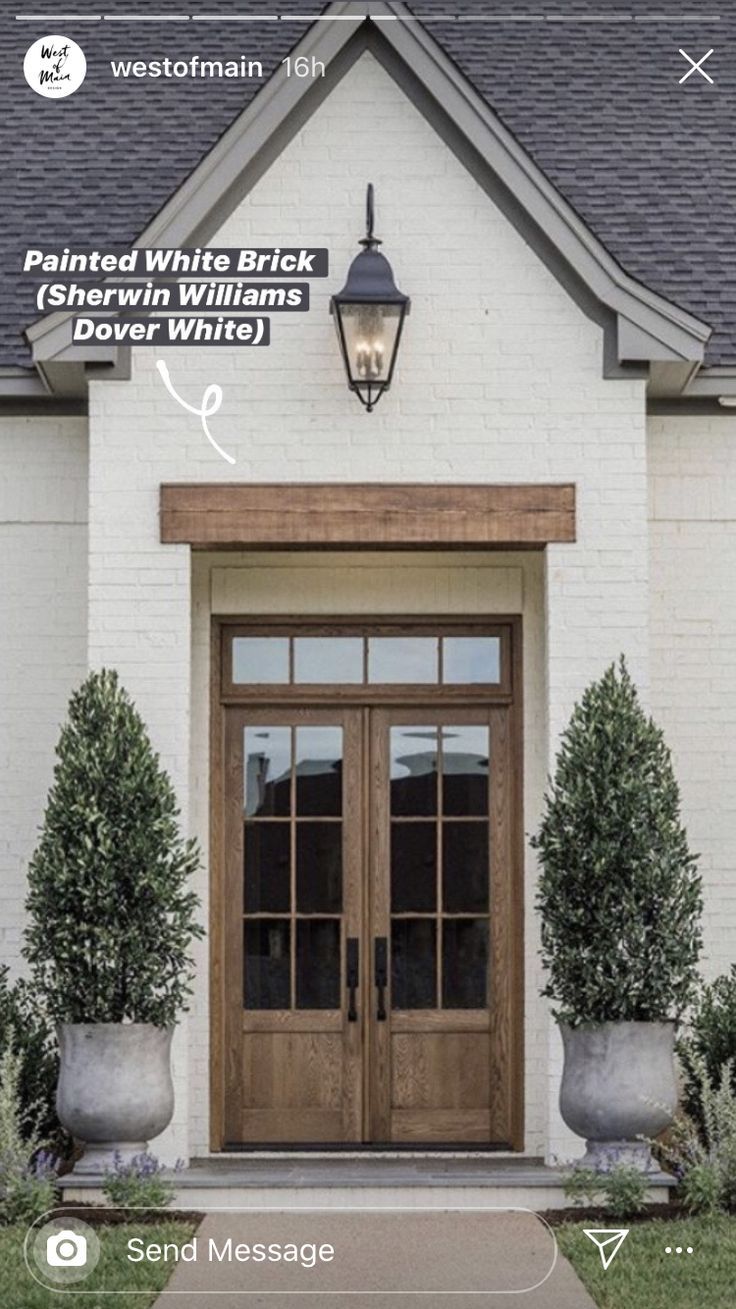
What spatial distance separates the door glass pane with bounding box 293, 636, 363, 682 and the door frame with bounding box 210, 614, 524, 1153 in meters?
0.06

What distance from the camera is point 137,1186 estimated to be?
9.05 metres

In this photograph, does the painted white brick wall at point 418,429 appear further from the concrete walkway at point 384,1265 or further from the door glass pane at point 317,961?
the concrete walkway at point 384,1265

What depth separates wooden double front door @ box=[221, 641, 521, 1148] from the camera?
10742 mm

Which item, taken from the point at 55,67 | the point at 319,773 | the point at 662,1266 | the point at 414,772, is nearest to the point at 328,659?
the point at 319,773

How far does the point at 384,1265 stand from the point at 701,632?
167 inches

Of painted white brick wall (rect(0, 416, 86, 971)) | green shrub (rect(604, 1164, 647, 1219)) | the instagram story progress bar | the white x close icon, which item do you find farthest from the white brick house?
the instagram story progress bar

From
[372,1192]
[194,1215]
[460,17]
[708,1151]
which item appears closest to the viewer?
[194,1215]

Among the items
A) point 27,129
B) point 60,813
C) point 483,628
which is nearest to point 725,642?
point 483,628

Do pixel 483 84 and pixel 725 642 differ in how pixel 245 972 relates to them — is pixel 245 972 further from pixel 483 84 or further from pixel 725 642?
pixel 483 84

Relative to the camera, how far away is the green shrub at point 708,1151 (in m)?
9.02

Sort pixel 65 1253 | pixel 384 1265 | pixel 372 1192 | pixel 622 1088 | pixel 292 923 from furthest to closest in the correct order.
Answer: pixel 292 923, pixel 372 1192, pixel 622 1088, pixel 384 1265, pixel 65 1253

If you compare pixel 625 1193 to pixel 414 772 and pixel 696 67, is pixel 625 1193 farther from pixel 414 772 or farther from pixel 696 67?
pixel 696 67

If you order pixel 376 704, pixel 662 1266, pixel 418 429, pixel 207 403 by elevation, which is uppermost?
pixel 207 403

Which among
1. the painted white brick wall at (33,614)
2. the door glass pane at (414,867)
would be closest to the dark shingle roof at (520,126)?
the painted white brick wall at (33,614)
